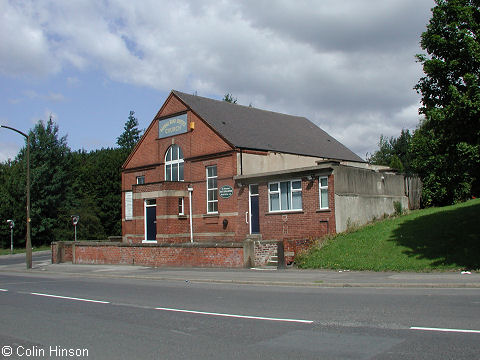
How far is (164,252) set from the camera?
2416cm

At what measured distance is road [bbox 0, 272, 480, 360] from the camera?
22.1 ft

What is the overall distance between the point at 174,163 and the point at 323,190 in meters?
13.1

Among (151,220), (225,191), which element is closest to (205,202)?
(225,191)

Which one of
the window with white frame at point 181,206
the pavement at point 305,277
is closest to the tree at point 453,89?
the pavement at point 305,277

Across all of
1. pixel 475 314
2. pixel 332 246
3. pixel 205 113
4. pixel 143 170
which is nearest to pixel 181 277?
pixel 332 246

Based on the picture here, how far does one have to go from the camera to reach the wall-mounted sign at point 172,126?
32125 millimetres

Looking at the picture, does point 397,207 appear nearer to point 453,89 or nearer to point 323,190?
point 323,190

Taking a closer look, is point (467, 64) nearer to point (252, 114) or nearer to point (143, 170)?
point (252, 114)

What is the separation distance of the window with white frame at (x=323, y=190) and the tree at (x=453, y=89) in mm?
6428

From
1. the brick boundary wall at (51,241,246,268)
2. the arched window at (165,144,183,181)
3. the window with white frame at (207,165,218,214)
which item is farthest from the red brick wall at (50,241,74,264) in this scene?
the window with white frame at (207,165,218,214)

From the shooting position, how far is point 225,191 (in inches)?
1123

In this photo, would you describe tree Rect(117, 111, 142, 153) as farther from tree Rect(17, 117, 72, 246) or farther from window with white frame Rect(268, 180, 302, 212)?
window with white frame Rect(268, 180, 302, 212)

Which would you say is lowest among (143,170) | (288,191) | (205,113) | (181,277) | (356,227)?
(181,277)

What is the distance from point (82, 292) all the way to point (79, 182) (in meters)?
45.9
